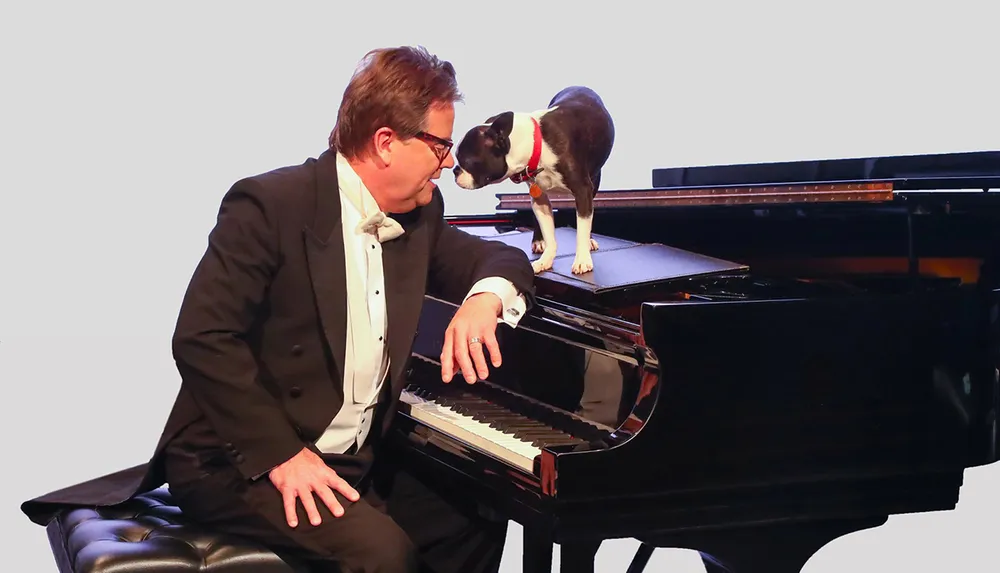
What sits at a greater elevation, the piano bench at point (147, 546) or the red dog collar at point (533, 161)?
the red dog collar at point (533, 161)

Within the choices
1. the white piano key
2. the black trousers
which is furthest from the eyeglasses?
the black trousers

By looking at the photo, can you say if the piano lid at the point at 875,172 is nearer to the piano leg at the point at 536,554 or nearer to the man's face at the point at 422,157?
the man's face at the point at 422,157

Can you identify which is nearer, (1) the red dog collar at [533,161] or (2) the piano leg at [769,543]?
(2) the piano leg at [769,543]

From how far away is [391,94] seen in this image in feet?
6.49

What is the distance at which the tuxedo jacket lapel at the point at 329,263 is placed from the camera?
1988 millimetres

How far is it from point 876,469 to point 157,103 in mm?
2772

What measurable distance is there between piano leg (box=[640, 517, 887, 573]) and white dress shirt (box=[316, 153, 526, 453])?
1.89 feet

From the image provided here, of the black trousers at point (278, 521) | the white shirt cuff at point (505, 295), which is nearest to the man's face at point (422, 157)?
the white shirt cuff at point (505, 295)

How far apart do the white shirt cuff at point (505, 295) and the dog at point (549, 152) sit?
0.20 metres

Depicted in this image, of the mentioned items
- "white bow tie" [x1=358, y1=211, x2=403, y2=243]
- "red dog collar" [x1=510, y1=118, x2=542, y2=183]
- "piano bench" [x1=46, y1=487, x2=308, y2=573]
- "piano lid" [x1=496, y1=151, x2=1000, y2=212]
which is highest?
"red dog collar" [x1=510, y1=118, x2=542, y2=183]

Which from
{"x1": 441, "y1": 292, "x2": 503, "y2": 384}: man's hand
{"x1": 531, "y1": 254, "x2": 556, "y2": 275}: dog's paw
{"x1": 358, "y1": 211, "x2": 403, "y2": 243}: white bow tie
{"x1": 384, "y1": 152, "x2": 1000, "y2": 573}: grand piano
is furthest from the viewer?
{"x1": 531, "y1": 254, "x2": 556, "y2": 275}: dog's paw

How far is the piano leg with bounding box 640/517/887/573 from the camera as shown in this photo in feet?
6.34

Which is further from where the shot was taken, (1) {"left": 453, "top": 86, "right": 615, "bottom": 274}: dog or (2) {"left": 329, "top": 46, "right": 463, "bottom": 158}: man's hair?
(1) {"left": 453, "top": 86, "right": 615, "bottom": 274}: dog

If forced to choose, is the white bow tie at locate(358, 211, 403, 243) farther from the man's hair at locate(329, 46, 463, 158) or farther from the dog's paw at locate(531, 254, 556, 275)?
the dog's paw at locate(531, 254, 556, 275)
